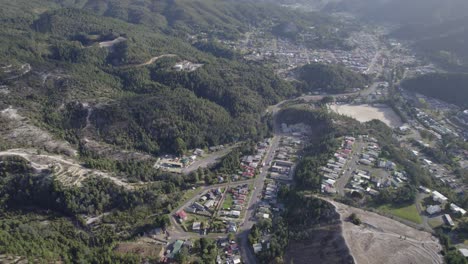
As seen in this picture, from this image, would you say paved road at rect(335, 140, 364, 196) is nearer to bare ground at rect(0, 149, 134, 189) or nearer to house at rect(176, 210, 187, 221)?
house at rect(176, 210, 187, 221)

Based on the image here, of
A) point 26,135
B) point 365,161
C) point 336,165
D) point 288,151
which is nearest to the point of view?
point 336,165

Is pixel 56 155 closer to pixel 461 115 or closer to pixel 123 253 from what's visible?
pixel 123 253

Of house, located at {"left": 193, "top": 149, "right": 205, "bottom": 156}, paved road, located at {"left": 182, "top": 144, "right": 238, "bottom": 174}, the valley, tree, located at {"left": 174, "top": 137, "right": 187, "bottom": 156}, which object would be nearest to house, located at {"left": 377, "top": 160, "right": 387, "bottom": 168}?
the valley

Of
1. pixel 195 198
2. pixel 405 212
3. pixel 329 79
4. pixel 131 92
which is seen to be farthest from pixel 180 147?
pixel 329 79

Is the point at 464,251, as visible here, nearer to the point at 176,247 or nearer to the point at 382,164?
the point at 382,164

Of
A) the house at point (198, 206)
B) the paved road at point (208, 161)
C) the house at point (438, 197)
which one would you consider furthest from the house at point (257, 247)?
the house at point (438, 197)

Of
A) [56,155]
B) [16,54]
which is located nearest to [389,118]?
[56,155]
